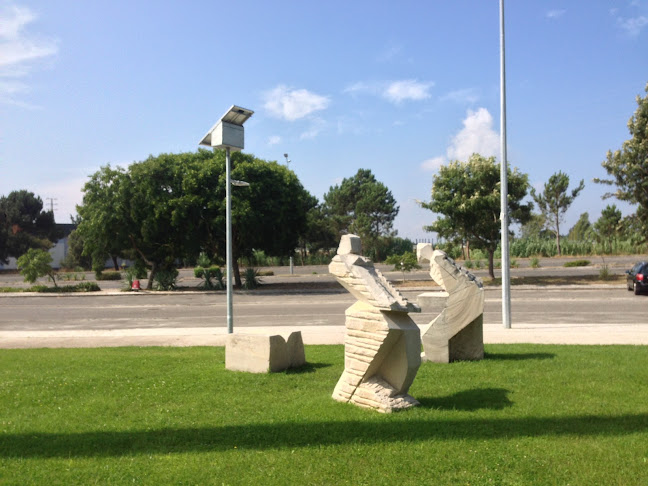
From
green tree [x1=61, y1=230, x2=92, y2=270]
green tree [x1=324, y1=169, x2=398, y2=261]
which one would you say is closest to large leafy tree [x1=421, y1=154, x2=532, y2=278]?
green tree [x1=324, y1=169, x2=398, y2=261]

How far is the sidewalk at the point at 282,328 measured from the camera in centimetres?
1165

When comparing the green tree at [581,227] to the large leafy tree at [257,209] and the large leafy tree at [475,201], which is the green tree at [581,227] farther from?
the large leafy tree at [257,209]

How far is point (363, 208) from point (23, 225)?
44.9m

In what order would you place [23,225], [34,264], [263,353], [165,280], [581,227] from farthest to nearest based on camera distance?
[581,227] < [23,225] < [165,280] < [34,264] < [263,353]

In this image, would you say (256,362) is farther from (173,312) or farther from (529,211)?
(529,211)

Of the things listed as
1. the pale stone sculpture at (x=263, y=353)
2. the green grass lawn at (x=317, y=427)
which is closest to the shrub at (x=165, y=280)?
the green grass lawn at (x=317, y=427)

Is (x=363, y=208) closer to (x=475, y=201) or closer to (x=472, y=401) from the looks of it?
(x=475, y=201)

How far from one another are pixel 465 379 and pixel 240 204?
20781mm

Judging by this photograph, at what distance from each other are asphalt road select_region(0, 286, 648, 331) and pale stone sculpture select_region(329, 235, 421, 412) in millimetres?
7811

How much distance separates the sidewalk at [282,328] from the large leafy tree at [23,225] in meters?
59.6

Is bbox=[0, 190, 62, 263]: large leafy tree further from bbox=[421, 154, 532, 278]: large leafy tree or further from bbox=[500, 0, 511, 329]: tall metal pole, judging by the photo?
bbox=[500, 0, 511, 329]: tall metal pole

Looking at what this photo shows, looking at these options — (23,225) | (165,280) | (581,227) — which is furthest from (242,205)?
(581,227)

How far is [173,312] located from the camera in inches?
760

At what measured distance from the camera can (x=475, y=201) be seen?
1021 inches
